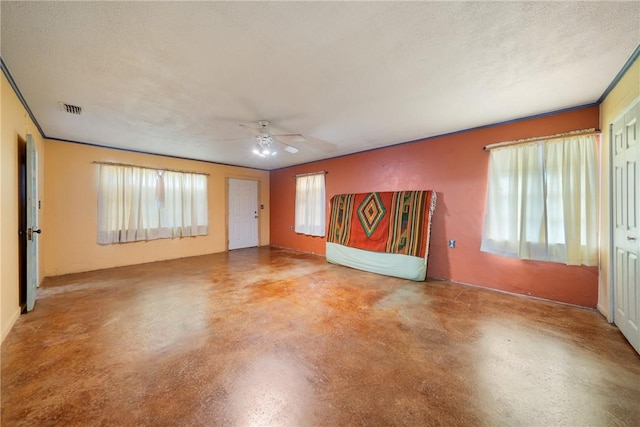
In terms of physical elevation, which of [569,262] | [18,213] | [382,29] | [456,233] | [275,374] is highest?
[382,29]

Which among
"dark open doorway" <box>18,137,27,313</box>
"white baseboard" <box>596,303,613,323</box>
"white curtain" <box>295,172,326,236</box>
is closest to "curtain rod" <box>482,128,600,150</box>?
"white baseboard" <box>596,303,613,323</box>

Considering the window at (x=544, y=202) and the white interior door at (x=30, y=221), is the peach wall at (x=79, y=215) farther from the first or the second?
the window at (x=544, y=202)

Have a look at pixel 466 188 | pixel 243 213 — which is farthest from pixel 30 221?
pixel 466 188

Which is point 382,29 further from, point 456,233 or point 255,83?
point 456,233

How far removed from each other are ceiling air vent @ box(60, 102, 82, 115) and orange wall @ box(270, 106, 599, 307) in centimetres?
416

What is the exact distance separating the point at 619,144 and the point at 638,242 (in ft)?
3.21

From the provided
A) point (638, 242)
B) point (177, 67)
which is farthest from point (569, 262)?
point (177, 67)

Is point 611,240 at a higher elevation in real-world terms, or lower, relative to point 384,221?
lower

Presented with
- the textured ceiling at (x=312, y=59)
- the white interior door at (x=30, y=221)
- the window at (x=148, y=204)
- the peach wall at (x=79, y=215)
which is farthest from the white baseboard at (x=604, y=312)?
the peach wall at (x=79, y=215)

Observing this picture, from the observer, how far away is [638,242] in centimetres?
188

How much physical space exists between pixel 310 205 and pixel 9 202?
452 cm

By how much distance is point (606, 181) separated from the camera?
245cm

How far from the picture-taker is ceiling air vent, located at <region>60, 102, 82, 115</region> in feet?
8.85

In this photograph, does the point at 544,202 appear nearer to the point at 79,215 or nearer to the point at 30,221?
the point at 30,221
